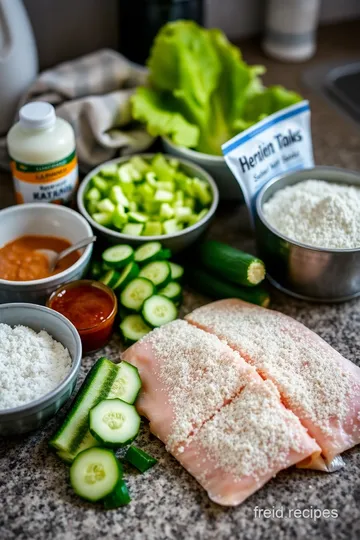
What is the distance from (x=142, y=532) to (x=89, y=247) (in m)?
0.61

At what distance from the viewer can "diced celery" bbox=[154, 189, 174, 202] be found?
1.55 metres

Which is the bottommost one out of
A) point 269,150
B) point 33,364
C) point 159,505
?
point 159,505

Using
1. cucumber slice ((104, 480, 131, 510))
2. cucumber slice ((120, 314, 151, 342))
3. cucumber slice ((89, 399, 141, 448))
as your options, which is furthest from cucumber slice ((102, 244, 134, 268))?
cucumber slice ((104, 480, 131, 510))

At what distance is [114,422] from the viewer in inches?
44.8

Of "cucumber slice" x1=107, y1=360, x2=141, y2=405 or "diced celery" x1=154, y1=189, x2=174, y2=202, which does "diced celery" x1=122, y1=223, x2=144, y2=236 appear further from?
"cucumber slice" x1=107, y1=360, x2=141, y2=405

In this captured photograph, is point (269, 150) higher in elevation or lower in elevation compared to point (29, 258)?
higher

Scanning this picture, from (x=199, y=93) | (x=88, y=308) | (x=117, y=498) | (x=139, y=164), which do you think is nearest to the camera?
(x=117, y=498)

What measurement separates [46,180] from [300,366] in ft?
2.29

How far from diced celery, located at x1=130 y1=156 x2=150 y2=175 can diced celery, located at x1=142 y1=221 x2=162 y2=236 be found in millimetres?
196

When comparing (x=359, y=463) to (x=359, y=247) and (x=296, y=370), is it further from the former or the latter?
(x=359, y=247)

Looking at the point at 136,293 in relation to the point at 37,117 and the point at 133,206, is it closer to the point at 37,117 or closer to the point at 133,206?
the point at 133,206

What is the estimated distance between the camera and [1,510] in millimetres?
1064

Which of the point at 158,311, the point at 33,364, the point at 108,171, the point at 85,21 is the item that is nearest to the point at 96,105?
the point at 108,171

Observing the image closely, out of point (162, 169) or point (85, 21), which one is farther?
point (85, 21)
